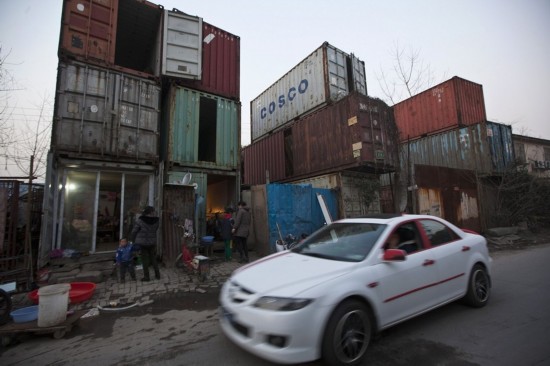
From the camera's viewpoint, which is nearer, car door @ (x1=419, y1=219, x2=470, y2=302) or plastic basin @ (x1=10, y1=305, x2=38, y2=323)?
car door @ (x1=419, y1=219, x2=470, y2=302)

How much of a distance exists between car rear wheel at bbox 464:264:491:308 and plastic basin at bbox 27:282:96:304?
620cm

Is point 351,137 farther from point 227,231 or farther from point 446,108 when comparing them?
point 446,108

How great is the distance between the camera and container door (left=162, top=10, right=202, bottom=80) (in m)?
9.52

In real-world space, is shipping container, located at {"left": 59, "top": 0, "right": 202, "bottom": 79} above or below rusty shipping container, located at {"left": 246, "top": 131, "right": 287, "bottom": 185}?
above

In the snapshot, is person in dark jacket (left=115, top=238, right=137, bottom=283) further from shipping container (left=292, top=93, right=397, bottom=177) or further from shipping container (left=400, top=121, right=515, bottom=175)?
shipping container (left=400, top=121, right=515, bottom=175)

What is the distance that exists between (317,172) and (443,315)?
799 centimetres

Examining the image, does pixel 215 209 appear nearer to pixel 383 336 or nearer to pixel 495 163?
pixel 383 336

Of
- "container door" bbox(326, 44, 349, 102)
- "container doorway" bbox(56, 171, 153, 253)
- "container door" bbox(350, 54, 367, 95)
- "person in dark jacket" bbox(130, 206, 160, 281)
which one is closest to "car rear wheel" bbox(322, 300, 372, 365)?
"person in dark jacket" bbox(130, 206, 160, 281)

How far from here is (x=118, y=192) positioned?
913cm

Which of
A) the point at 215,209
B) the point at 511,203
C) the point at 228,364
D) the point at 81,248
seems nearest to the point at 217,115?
the point at 215,209

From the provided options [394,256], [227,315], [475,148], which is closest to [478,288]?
[394,256]

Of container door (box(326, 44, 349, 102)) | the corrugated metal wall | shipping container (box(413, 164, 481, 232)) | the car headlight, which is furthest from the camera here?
shipping container (box(413, 164, 481, 232))

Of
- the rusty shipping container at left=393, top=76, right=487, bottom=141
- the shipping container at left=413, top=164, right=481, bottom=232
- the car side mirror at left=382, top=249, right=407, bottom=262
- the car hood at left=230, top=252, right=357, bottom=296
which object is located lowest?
the car hood at left=230, top=252, right=357, bottom=296

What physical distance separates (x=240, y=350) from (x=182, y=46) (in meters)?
9.75
